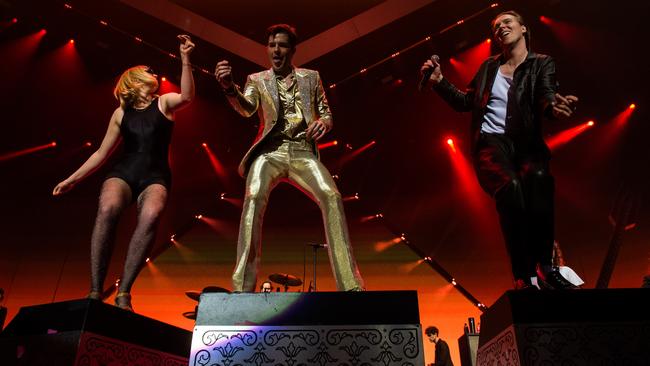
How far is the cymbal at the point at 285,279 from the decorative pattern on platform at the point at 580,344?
6657 mm

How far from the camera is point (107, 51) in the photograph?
27.3 feet

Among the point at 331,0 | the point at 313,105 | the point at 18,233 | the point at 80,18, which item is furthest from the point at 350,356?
the point at 18,233

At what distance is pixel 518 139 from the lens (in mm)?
2979

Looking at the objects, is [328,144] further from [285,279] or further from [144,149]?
[144,149]

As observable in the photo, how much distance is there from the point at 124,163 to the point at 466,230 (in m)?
7.90

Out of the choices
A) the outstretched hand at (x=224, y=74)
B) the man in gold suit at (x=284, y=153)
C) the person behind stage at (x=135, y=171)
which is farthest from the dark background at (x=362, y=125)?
the outstretched hand at (x=224, y=74)

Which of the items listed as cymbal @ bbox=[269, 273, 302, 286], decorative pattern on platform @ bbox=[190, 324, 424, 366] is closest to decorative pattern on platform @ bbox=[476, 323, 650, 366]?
decorative pattern on platform @ bbox=[190, 324, 424, 366]

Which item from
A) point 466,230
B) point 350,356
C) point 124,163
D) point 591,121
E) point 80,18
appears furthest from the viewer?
point 466,230

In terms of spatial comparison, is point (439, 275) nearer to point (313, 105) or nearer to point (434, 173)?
point (434, 173)

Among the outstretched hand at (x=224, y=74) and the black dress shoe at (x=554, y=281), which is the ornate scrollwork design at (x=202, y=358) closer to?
the outstretched hand at (x=224, y=74)

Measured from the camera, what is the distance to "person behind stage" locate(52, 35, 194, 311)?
3053mm

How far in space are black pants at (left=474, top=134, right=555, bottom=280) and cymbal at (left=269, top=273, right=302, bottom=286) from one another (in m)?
6.26

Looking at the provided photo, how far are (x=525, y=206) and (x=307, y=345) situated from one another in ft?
4.96

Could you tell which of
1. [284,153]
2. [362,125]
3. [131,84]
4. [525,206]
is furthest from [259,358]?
[362,125]
